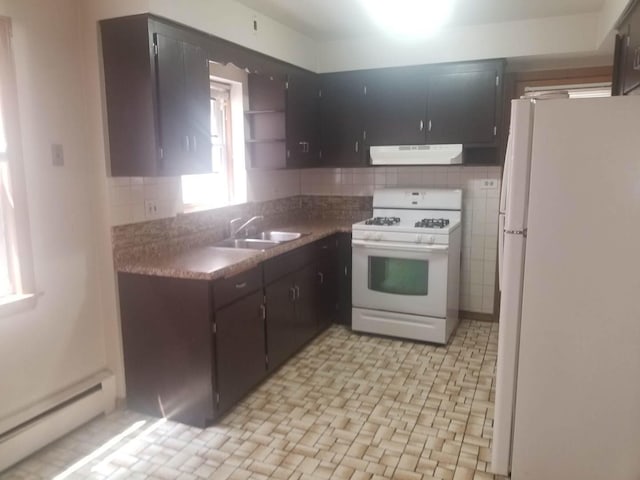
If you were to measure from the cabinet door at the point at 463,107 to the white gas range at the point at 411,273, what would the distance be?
0.51 meters

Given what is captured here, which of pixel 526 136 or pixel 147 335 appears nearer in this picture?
pixel 526 136

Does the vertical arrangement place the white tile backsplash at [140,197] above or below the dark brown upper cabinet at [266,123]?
below

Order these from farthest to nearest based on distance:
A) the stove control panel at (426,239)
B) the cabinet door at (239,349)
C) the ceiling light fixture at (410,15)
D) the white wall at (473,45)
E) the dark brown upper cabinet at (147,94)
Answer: the stove control panel at (426,239) → the white wall at (473,45) → the ceiling light fixture at (410,15) → the cabinet door at (239,349) → the dark brown upper cabinet at (147,94)

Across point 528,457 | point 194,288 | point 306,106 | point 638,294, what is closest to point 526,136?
point 638,294

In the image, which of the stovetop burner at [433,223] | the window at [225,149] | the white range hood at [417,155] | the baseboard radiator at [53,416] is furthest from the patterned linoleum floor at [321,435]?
the white range hood at [417,155]

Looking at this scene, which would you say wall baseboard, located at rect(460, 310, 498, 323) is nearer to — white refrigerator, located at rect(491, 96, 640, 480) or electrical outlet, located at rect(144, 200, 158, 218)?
white refrigerator, located at rect(491, 96, 640, 480)

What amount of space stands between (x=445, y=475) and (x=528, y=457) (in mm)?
387

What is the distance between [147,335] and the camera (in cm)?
273

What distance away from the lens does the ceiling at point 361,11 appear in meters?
3.23

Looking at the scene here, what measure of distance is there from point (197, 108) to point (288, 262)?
1169 millimetres

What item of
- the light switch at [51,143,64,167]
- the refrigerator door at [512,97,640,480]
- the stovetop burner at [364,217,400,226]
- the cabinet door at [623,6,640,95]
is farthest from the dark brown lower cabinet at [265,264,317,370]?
the cabinet door at [623,6,640,95]

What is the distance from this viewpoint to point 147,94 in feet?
8.29

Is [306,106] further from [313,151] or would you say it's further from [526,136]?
[526,136]

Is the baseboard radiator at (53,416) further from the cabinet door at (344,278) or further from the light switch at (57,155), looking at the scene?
the cabinet door at (344,278)
